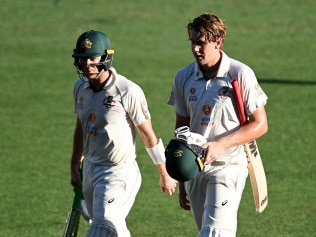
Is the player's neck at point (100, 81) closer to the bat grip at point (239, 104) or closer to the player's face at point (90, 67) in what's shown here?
the player's face at point (90, 67)

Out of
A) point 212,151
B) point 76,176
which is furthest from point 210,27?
point 76,176

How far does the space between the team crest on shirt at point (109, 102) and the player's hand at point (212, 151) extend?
1.26 m

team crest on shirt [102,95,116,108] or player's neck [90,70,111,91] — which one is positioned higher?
player's neck [90,70,111,91]

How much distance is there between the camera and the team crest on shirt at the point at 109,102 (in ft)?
31.5

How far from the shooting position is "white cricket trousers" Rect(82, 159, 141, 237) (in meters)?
9.35

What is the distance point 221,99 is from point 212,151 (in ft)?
2.04

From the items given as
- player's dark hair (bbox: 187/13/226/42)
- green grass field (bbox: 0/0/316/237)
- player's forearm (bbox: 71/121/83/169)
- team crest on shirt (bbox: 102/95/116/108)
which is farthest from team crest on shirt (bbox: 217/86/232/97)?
green grass field (bbox: 0/0/316/237)

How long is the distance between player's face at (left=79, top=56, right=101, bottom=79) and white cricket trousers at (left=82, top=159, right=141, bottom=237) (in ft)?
2.67

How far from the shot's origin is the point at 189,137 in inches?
342

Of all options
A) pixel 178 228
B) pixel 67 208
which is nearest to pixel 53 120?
pixel 67 208

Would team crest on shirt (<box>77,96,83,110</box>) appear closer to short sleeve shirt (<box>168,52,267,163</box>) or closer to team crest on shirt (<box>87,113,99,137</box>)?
team crest on shirt (<box>87,113,99,137</box>)

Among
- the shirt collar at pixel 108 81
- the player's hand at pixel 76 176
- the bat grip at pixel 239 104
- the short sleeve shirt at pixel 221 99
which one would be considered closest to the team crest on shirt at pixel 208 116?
the short sleeve shirt at pixel 221 99

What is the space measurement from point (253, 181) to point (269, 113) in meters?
9.06

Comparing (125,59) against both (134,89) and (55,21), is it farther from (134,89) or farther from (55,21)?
(134,89)
